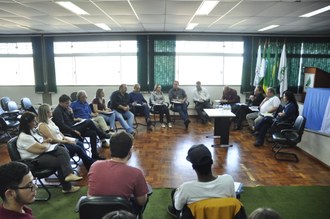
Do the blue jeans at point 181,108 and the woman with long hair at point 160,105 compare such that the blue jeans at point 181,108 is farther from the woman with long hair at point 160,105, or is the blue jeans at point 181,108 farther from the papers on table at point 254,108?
the papers on table at point 254,108

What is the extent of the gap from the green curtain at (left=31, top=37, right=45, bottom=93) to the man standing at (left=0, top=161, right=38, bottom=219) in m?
7.68

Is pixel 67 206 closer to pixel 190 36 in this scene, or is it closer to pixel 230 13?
pixel 230 13

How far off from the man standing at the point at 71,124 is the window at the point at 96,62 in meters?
3.84

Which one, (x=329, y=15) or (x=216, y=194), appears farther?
(x=329, y=15)

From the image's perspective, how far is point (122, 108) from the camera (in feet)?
19.6

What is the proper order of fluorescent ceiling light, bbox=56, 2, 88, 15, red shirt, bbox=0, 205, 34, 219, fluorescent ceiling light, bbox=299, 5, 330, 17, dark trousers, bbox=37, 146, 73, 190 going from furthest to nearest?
1. fluorescent ceiling light, bbox=299, 5, 330, 17
2. fluorescent ceiling light, bbox=56, 2, 88, 15
3. dark trousers, bbox=37, 146, 73, 190
4. red shirt, bbox=0, 205, 34, 219

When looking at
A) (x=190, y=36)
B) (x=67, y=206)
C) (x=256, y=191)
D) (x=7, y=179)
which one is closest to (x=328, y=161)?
(x=256, y=191)

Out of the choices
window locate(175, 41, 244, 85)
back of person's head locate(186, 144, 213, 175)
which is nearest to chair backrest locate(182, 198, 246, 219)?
back of person's head locate(186, 144, 213, 175)

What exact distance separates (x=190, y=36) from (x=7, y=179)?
721 centimetres

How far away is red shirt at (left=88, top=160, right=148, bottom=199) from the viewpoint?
71.1 inches

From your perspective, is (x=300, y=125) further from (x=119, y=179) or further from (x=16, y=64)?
(x=16, y=64)

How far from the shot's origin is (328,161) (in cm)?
427

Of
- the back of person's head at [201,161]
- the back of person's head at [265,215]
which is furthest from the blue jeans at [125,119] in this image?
the back of person's head at [265,215]

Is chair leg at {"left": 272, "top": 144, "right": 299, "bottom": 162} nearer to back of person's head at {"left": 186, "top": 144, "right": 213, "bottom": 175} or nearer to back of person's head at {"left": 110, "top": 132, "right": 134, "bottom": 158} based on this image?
back of person's head at {"left": 186, "top": 144, "right": 213, "bottom": 175}
